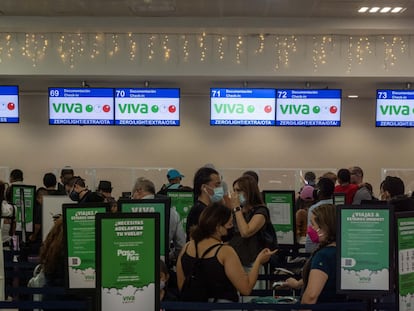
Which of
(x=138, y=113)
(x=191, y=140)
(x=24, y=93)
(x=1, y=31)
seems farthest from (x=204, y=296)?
(x=24, y=93)

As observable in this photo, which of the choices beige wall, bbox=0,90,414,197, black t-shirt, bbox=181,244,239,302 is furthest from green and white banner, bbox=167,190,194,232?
beige wall, bbox=0,90,414,197

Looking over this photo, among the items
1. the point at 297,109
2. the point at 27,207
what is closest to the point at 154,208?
the point at 27,207

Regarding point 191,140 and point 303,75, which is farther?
point 191,140

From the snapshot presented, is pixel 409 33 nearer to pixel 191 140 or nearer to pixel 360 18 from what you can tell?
pixel 360 18

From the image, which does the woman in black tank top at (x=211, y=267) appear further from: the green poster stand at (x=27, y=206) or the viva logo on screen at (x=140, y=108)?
the viva logo on screen at (x=140, y=108)

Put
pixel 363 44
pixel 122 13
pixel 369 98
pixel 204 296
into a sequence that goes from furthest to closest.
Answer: pixel 369 98 → pixel 363 44 → pixel 122 13 → pixel 204 296

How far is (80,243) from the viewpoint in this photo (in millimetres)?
3305

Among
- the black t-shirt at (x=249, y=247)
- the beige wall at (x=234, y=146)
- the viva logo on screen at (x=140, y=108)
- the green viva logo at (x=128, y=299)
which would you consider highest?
the viva logo on screen at (x=140, y=108)

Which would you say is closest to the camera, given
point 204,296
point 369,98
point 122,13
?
point 204,296

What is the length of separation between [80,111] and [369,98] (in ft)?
20.5

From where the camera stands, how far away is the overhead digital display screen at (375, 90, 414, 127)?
1055 cm

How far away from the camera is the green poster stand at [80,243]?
3219mm

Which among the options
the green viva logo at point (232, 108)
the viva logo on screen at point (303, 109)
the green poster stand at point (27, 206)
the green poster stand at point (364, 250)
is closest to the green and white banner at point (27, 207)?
the green poster stand at point (27, 206)

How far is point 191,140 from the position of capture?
Result: 1326cm
